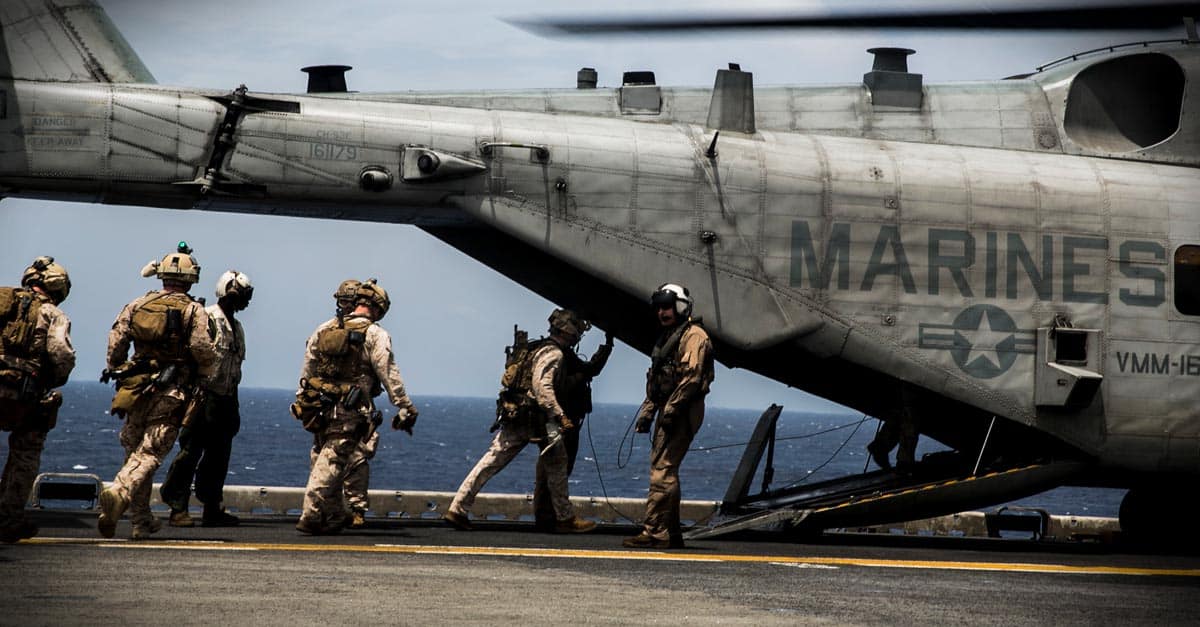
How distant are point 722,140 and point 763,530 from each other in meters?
3.54

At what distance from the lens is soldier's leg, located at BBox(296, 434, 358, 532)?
38.8 feet

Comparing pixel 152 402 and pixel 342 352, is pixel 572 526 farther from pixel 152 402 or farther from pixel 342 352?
pixel 152 402

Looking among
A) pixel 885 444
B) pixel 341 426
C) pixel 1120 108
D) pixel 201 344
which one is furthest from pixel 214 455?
pixel 1120 108

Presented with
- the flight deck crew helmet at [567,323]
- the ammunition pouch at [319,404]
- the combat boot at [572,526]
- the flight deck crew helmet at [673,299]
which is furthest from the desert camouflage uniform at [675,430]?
the ammunition pouch at [319,404]

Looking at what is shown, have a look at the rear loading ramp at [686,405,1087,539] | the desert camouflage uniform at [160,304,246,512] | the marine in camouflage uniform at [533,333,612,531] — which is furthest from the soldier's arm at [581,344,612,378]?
the desert camouflage uniform at [160,304,246,512]

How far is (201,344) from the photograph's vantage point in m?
11.3

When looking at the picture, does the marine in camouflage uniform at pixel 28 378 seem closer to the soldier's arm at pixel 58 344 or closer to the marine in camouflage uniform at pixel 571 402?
the soldier's arm at pixel 58 344

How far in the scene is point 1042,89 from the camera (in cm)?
1447

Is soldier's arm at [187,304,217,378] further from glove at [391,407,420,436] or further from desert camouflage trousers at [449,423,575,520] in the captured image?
desert camouflage trousers at [449,423,575,520]

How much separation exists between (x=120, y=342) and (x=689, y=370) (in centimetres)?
431

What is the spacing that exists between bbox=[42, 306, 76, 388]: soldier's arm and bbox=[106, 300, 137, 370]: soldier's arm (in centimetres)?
30

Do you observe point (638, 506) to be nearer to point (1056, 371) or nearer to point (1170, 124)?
point (1056, 371)

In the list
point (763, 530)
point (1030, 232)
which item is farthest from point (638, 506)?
point (1030, 232)

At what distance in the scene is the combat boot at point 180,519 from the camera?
1270cm
